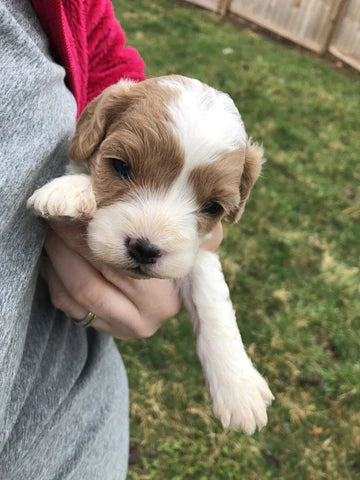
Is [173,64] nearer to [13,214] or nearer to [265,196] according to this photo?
[265,196]

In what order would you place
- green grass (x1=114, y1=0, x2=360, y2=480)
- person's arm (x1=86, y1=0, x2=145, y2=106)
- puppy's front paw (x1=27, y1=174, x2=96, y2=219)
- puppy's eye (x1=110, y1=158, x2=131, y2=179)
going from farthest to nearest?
1. green grass (x1=114, y1=0, x2=360, y2=480)
2. person's arm (x1=86, y1=0, x2=145, y2=106)
3. puppy's eye (x1=110, y1=158, x2=131, y2=179)
4. puppy's front paw (x1=27, y1=174, x2=96, y2=219)

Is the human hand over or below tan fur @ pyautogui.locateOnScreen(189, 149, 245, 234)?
below

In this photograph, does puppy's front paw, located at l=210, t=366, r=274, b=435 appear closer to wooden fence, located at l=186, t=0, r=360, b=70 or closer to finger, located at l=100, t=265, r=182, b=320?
finger, located at l=100, t=265, r=182, b=320

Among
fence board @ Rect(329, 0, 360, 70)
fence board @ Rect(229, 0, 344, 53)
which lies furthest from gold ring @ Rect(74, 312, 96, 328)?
fence board @ Rect(229, 0, 344, 53)

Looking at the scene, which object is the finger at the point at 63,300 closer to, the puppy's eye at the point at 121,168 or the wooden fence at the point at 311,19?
the puppy's eye at the point at 121,168

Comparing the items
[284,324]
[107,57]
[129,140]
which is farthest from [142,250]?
[284,324]

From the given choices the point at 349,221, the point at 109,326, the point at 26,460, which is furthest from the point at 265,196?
the point at 26,460
